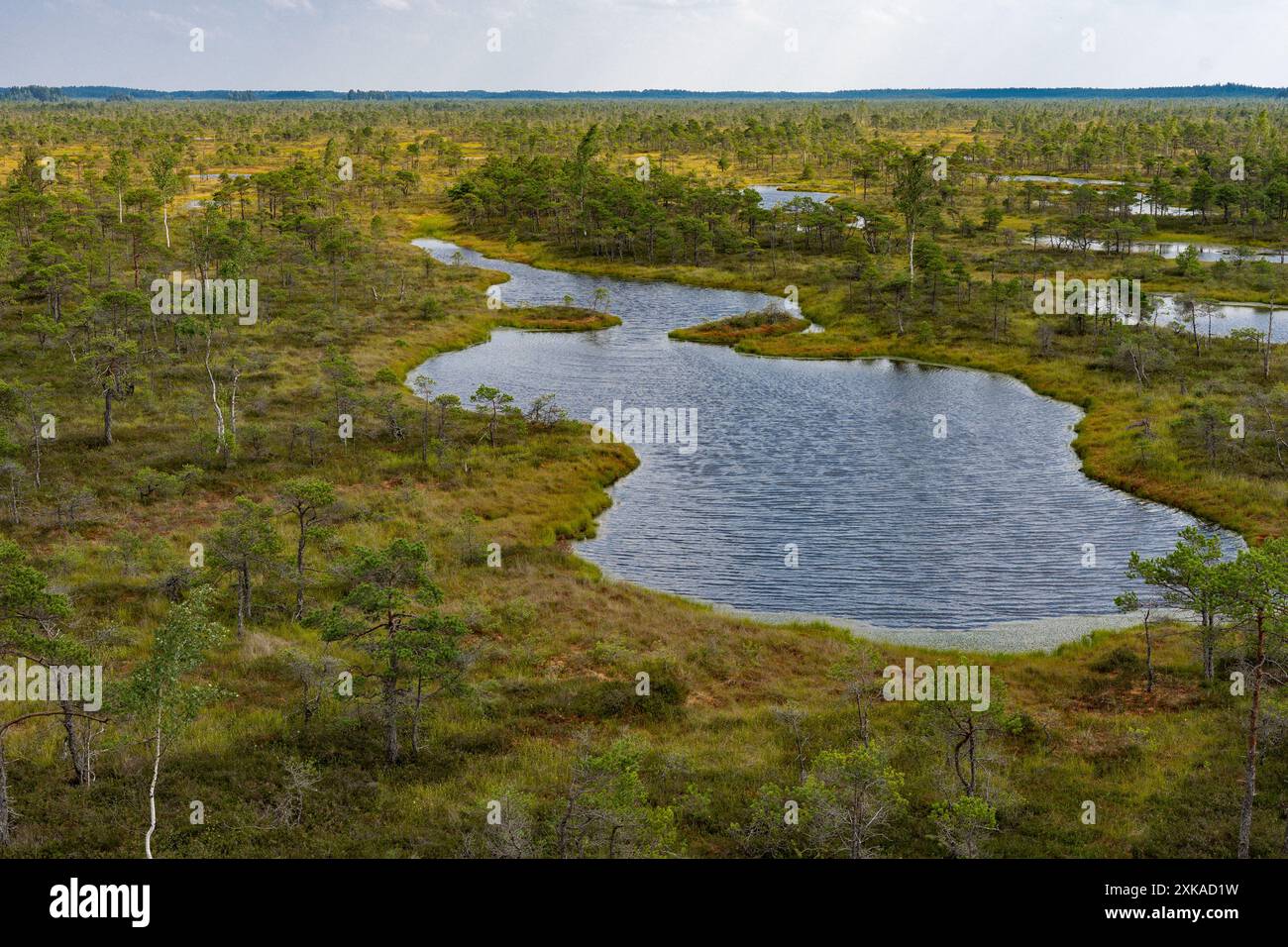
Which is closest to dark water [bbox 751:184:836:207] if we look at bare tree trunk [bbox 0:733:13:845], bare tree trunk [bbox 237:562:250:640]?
bare tree trunk [bbox 237:562:250:640]

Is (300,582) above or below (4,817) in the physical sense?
above

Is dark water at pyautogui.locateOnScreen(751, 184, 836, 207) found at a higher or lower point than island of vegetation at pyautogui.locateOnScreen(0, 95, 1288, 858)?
higher

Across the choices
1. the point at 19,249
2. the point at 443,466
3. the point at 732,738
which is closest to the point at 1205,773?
the point at 732,738

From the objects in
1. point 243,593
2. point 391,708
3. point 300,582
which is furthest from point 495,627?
point 391,708

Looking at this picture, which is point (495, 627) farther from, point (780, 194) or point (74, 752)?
point (780, 194)

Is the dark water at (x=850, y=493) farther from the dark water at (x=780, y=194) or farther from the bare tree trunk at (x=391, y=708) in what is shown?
the dark water at (x=780, y=194)

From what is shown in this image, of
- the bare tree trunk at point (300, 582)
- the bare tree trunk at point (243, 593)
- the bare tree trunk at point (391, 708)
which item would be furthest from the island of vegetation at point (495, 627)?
the bare tree trunk at point (300, 582)

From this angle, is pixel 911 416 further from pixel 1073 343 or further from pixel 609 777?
pixel 609 777

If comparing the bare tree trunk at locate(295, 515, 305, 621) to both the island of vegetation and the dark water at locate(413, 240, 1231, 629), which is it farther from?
the dark water at locate(413, 240, 1231, 629)
